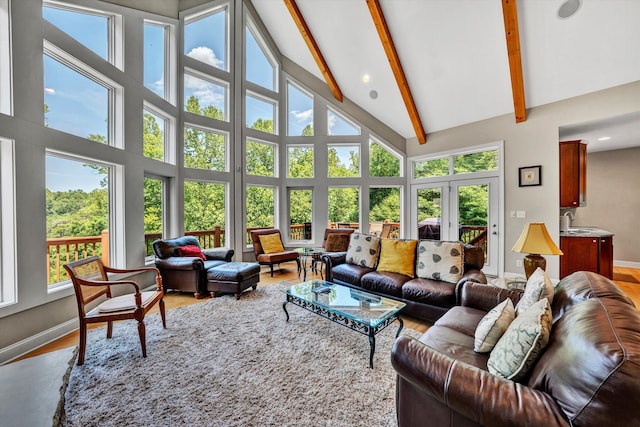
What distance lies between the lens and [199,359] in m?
2.25

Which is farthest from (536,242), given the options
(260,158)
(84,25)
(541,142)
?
(84,25)

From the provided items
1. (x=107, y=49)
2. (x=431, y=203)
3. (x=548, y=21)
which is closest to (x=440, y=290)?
(x=431, y=203)

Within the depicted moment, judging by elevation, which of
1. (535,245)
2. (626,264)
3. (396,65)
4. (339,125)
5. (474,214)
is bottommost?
(626,264)

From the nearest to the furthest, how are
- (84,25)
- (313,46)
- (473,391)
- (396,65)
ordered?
(473,391) < (84,25) < (396,65) < (313,46)

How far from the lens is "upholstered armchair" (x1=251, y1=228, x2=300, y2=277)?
514 cm

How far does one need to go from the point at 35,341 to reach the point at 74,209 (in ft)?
4.79

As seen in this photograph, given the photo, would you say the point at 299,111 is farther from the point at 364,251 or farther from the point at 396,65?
the point at 364,251

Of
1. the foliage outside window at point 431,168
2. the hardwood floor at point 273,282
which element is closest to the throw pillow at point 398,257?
the hardwood floor at point 273,282

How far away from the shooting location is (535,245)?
8.21 ft

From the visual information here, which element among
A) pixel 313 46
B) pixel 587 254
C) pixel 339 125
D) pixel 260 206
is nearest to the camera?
pixel 587 254

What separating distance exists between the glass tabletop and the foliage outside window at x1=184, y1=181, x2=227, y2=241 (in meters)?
3.08

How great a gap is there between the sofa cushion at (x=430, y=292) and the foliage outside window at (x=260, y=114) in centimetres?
485

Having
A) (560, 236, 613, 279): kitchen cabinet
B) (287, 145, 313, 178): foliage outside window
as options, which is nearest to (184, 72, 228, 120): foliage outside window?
(287, 145, 313, 178): foliage outside window

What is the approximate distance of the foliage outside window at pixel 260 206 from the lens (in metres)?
5.99
